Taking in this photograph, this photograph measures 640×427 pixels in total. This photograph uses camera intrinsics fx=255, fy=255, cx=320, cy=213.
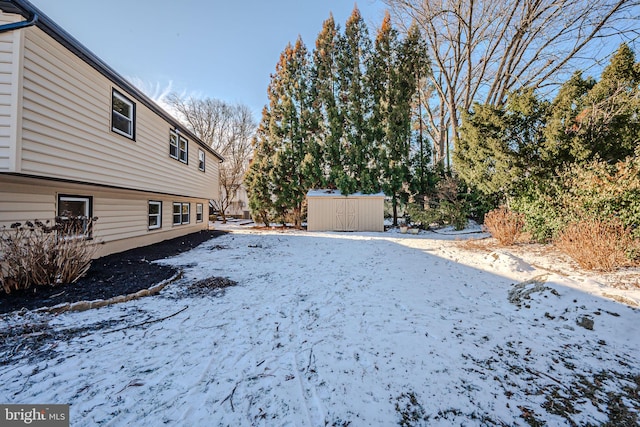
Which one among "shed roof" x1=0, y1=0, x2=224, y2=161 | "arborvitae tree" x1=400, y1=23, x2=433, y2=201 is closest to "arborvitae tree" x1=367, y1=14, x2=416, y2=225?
"arborvitae tree" x1=400, y1=23, x2=433, y2=201

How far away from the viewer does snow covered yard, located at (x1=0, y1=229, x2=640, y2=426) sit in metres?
1.96

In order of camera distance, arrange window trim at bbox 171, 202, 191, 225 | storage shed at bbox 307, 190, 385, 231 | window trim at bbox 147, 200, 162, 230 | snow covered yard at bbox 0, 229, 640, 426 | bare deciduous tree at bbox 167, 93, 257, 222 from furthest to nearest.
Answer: bare deciduous tree at bbox 167, 93, 257, 222
storage shed at bbox 307, 190, 385, 231
window trim at bbox 171, 202, 191, 225
window trim at bbox 147, 200, 162, 230
snow covered yard at bbox 0, 229, 640, 426

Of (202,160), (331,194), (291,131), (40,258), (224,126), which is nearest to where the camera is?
(40,258)

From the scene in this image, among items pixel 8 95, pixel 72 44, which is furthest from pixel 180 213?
pixel 8 95

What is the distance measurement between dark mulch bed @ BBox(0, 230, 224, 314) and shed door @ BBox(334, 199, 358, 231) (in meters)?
10.2

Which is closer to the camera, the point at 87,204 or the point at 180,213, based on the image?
the point at 87,204

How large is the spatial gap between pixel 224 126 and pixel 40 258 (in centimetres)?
2568

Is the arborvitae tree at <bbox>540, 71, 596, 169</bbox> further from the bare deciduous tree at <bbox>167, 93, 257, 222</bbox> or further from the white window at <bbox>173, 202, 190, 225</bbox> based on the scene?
the bare deciduous tree at <bbox>167, 93, 257, 222</bbox>

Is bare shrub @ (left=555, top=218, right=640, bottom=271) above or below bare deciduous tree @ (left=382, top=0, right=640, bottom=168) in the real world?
below

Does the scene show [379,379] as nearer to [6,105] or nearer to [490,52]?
[6,105]

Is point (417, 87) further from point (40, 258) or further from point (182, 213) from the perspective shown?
point (40, 258)

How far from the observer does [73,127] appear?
5.14 meters

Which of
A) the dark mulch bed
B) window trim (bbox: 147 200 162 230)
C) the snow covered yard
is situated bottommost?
the snow covered yard

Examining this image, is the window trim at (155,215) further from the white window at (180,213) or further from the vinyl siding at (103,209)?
the white window at (180,213)
